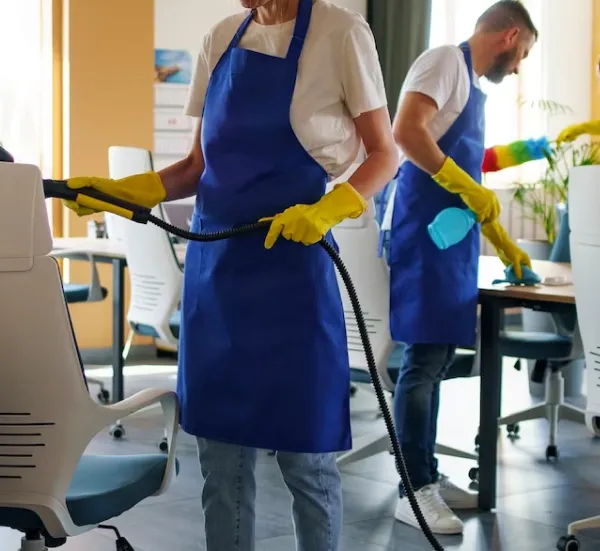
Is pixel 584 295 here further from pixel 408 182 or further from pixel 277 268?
pixel 277 268

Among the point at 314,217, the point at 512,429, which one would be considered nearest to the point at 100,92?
the point at 512,429

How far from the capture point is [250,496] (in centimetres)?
200

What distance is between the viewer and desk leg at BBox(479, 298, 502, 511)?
3182mm

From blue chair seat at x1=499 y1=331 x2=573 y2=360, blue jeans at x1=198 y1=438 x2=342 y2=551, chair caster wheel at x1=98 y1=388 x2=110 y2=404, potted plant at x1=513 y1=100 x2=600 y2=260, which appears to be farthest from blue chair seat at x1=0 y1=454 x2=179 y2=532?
potted plant at x1=513 y1=100 x2=600 y2=260

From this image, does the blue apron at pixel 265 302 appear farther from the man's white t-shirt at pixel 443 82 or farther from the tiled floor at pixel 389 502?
the tiled floor at pixel 389 502

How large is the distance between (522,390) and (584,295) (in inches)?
105

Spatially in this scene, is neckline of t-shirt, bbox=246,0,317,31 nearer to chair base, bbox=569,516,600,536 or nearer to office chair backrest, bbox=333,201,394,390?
office chair backrest, bbox=333,201,394,390

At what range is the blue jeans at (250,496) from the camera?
194 centimetres

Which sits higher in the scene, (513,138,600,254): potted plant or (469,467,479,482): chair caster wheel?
(513,138,600,254): potted plant

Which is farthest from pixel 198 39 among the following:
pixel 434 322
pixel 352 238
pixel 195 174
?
pixel 195 174

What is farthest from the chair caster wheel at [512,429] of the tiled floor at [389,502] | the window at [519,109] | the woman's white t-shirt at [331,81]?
the window at [519,109]

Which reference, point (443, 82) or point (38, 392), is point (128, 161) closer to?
point (443, 82)

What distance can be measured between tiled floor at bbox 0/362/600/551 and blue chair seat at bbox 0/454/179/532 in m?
0.85

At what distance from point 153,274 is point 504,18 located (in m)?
1.77
